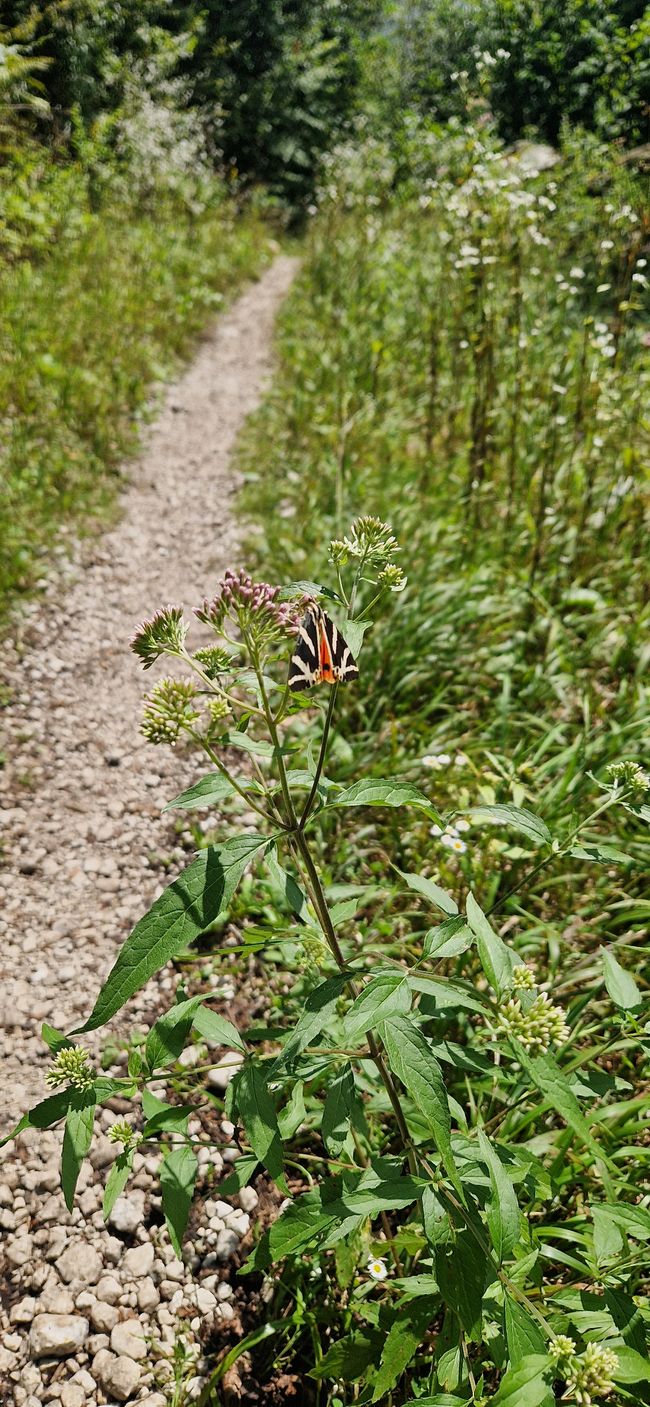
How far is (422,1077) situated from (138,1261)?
1445mm

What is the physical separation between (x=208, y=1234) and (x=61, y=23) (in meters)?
12.7

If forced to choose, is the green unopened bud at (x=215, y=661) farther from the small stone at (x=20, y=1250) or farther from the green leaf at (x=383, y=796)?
the small stone at (x=20, y=1250)

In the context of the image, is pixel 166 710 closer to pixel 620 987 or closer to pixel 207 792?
pixel 207 792

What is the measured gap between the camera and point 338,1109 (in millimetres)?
1473

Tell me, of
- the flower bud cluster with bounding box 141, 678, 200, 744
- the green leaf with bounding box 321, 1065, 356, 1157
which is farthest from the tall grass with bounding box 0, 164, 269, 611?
the green leaf with bounding box 321, 1065, 356, 1157

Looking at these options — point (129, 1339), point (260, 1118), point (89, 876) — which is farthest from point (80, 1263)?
point (89, 876)

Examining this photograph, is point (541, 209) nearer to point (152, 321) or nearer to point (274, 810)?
point (152, 321)

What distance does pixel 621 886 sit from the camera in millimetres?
2932

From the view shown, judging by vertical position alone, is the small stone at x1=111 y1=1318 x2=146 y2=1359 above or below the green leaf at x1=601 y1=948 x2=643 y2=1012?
below

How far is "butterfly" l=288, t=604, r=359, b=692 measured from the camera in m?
1.32

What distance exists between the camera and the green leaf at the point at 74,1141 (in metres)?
1.25

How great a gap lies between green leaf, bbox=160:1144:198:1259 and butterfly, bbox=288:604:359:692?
0.96 meters

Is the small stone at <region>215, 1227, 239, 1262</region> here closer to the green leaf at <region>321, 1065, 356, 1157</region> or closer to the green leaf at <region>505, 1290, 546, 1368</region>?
the green leaf at <region>321, 1065, 356, 1157</region>

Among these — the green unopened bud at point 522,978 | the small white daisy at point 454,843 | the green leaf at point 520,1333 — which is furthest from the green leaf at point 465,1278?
the small white daisy at point 454,843
